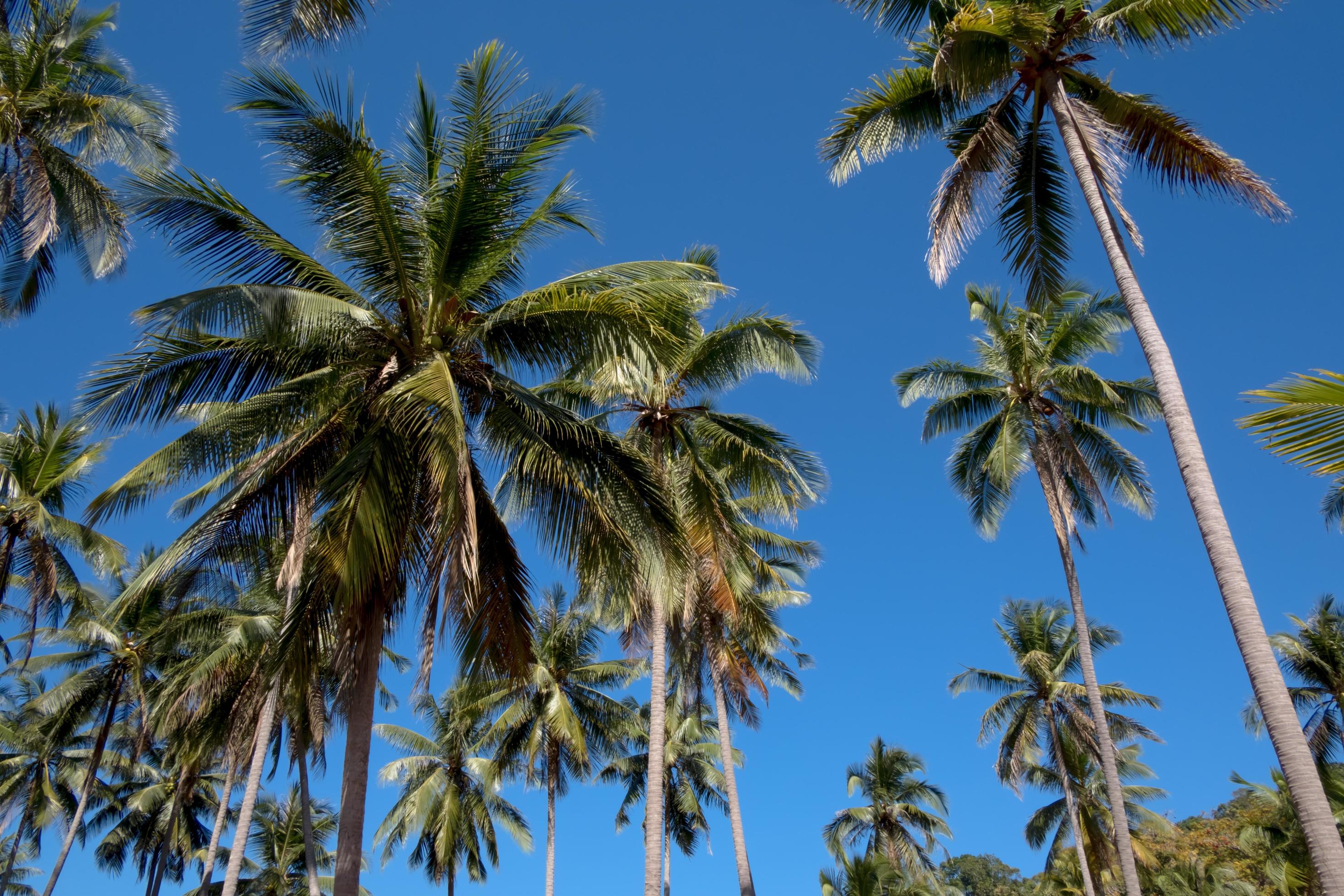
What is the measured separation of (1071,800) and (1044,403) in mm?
12505

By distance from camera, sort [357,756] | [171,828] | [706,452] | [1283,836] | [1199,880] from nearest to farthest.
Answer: [357,756] → [706,452] → [171,828] → [1283,836] → [1199,880]

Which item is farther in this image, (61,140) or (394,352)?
(61,140)

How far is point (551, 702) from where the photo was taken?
1056 inches

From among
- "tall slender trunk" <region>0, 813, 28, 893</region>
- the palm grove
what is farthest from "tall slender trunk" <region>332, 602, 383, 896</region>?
"tall slender trunk" <region>0, 813, 28, 893</region>

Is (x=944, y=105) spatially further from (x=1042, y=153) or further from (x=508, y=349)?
(x=508, y=349)

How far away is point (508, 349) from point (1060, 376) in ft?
51.7

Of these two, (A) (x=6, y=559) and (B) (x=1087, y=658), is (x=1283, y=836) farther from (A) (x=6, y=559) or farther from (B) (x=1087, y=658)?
(A) (x=6, y=559)

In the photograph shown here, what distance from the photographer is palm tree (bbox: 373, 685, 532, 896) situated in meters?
28.9

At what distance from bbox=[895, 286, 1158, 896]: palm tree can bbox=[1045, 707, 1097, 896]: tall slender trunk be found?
20.4 ft

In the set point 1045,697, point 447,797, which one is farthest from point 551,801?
point 1045,697

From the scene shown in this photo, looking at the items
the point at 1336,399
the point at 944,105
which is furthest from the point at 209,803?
the point at 1336,399

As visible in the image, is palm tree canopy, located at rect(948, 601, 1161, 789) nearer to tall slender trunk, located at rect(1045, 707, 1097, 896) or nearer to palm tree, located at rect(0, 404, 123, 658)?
tall slender trunk, located at rect(1045, 707, 1097, 896)

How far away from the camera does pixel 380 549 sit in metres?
8.23

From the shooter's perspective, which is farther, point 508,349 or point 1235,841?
point 1235,841
